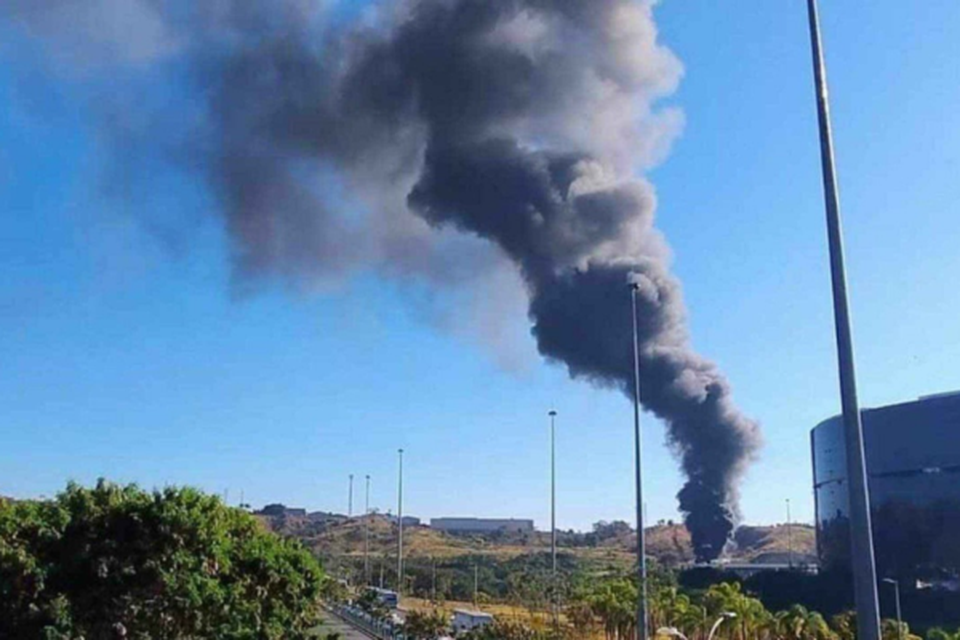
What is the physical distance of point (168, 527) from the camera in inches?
690

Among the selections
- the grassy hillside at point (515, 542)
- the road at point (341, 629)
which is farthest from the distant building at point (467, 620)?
the grassy hillside at point (515, 542)

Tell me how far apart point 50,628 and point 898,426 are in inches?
2903

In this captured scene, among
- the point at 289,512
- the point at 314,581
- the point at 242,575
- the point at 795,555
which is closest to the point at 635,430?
the point at 314,581

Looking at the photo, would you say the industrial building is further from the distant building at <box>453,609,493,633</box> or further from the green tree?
the green tree

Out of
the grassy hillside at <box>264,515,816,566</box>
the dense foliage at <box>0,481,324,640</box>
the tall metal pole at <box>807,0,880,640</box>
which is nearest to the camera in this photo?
the tall metal pole at <box>807,0,880,640</box>

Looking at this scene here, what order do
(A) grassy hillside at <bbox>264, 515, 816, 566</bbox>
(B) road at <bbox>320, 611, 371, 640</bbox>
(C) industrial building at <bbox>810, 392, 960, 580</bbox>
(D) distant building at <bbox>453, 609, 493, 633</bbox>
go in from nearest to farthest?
(B) road at <bbox>320, 611, 371, 640</bbox> < (D) distant building at <bbox>453, 609, 493, 633</bbox> < (C) industrial building at <bbox>810, 392, 960, 580</bbox> < (A) grassy hillside at <bbox>264, 515, 816, 566</bbox>

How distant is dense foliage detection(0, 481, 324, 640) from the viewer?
17.1m

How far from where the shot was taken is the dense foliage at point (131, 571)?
17.1 meters

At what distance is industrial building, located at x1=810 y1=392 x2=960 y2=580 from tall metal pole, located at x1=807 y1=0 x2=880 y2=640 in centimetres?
6529

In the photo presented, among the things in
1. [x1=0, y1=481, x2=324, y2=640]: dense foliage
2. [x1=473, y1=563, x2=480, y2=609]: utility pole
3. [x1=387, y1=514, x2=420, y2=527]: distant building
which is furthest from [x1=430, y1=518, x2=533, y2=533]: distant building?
[x1=0, y1=481, x2=324, y2=640]: dense foliage

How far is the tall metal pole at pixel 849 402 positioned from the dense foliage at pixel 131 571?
37.9ft

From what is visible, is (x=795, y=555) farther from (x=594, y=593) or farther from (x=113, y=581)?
(x=113, y=581)

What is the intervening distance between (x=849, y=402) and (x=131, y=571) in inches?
485

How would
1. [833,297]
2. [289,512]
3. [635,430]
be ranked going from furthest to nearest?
1. [289,512]
2. [635,430]
3. [833,297]
